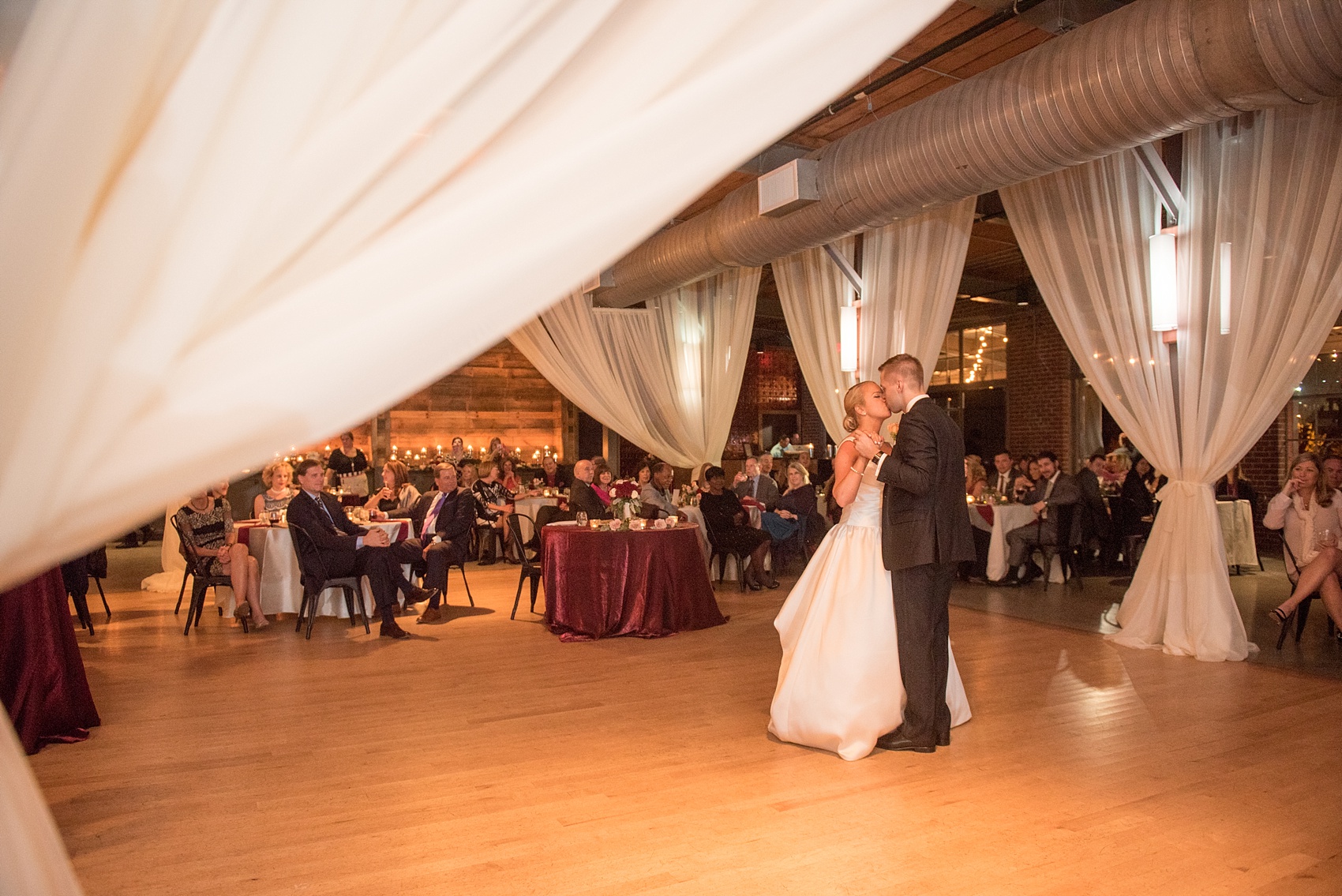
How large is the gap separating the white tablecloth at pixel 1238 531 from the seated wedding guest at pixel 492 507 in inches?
280

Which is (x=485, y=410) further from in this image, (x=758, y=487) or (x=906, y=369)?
(x=906, y=369)

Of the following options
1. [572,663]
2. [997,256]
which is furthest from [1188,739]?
[997,256]

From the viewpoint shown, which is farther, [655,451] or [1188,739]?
[655,451]

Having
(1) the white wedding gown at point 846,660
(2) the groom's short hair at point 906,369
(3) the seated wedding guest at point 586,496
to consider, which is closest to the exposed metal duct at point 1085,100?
(2) the groom's short hair at point 906,369

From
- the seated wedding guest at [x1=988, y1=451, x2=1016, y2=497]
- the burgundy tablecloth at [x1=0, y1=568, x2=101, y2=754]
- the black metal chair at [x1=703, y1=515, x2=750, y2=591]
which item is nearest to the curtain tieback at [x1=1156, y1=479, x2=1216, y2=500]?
the seated wedding guest at [x1=988, y1=451, x2=1016, y2=497]

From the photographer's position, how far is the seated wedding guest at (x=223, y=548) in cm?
677

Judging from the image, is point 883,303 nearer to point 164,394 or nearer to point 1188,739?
point 1188,739

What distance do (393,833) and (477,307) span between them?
2564 mm

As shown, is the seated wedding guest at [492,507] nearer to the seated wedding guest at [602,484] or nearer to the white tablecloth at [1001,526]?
the seated wedding guest at [602,484]

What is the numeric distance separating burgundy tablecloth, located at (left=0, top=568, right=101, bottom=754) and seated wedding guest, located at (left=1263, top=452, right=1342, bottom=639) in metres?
6.73

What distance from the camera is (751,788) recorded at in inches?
138

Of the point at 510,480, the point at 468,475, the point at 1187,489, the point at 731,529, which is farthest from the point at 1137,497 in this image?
the point at 510,480

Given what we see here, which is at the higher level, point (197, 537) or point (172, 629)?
point (197, 537)

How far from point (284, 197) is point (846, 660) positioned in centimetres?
332
